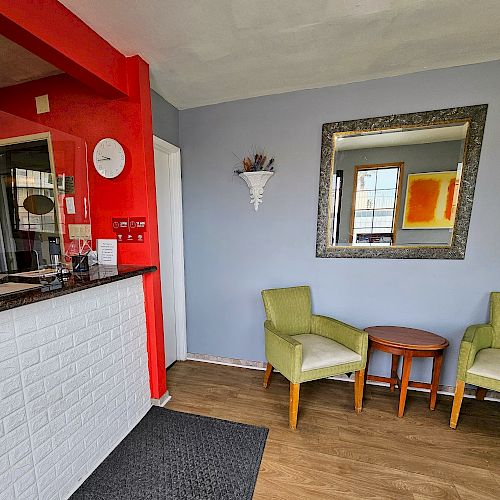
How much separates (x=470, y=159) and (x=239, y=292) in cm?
211

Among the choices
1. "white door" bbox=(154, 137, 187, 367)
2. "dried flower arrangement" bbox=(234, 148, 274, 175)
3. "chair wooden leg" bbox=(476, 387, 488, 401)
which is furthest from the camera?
"white door" bbox=(154, 137, 187, 367)

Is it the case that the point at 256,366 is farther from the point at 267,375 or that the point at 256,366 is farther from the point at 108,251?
the point at 108,251

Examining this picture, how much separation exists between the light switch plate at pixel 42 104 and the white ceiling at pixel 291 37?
78cm

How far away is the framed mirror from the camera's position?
1.90 metres

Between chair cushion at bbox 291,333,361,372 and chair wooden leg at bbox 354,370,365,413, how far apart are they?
156mm

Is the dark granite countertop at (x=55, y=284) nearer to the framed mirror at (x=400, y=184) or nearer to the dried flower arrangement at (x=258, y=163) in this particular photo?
the dried flower arrangement at (x=258, y=163)

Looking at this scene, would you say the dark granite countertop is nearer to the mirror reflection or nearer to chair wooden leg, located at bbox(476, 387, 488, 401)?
the mirror reflection

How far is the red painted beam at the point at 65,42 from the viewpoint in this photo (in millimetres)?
1137

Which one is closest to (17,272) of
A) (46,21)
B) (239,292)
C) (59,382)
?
(59,382)

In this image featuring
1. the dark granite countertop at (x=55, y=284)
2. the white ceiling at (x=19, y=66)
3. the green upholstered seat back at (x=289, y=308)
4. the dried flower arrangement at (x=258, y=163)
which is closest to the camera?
the dark granite countertop at (x=55, y=284)

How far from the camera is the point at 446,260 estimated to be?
1.99 m

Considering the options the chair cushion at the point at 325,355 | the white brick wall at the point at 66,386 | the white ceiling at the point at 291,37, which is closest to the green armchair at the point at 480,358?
the chair cushion at the point at 325,355

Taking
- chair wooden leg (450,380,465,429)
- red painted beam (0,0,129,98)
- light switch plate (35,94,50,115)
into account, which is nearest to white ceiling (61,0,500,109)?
red painted beam (0,0,129,98)

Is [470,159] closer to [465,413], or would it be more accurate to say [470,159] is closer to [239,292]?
[465,413]
